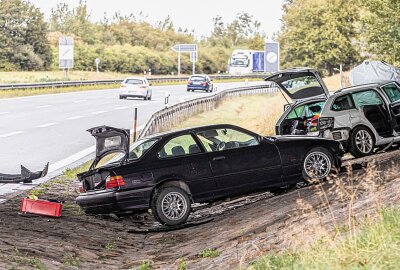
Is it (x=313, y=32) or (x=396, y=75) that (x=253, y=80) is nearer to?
(x=313, y=32)

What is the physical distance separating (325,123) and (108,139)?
18.5 ft

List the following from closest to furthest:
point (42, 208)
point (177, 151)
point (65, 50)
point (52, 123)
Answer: point (177, 151), point (42, 208), point (52, 123), point (65, 50)

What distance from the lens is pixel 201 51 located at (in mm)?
140500

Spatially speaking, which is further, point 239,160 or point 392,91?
point 392,91

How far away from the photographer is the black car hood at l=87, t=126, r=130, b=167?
41.4 ft

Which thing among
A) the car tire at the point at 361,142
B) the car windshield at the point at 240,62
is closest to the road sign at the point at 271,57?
the car tire at the point at 361,142

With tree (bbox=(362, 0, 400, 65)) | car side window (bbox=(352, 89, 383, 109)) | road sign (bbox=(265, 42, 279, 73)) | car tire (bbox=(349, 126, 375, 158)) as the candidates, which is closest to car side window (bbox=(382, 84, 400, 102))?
car side window (bbox=(352, 89, 383, 109))

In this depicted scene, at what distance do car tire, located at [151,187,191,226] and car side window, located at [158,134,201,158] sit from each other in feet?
1.83

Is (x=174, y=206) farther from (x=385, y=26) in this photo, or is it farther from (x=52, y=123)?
(x=385, y=26)

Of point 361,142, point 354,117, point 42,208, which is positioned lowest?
point 42,208

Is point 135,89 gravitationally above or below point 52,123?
Answer: above

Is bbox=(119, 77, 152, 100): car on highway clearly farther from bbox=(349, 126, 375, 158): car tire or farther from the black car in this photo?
the black car

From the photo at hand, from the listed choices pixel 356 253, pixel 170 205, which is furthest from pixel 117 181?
pixel 356 253

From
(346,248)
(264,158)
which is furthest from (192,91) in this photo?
(346,248)
